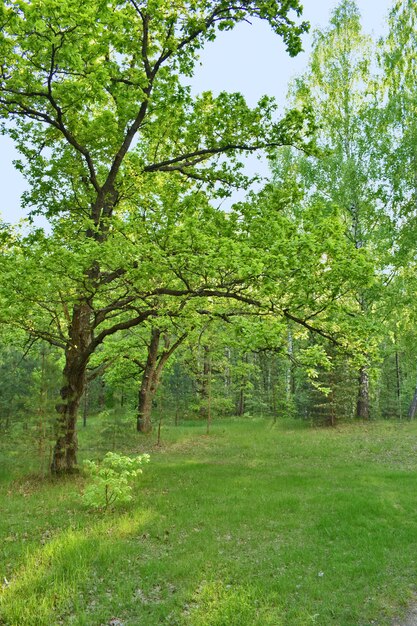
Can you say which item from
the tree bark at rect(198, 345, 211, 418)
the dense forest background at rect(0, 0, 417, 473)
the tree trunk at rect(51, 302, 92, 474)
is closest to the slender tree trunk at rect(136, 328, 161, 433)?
the dense forest background at rect(0, 0, 417, 473)

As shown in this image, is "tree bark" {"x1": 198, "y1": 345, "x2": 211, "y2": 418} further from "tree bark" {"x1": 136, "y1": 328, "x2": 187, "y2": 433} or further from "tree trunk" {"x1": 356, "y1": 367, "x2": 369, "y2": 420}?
"tree trunk" {"x1": 356, "y1": 367, "x2": 369, "y2": 420}

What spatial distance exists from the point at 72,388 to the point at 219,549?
7143mm

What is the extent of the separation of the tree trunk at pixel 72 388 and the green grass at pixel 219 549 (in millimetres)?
852

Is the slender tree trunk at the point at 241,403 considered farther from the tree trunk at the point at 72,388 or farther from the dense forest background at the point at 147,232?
the tree trunk at the point at 72,388

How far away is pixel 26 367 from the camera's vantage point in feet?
105

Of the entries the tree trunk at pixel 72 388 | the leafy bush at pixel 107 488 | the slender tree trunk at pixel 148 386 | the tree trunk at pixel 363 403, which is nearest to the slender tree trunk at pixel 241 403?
the tree trunk at pixel 363 403

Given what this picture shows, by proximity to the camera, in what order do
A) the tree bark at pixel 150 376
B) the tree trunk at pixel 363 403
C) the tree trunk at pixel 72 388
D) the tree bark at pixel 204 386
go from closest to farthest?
the tree trunk at pixel 72 388, the tree bark at pixel 150 376, the tree trunk at pixel 363 403, the tree bark at pixel 204 386

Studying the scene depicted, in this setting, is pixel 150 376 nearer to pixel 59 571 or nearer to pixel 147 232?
pixel 147 232

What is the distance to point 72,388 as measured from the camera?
43.7ft

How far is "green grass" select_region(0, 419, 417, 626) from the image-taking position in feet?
19.8

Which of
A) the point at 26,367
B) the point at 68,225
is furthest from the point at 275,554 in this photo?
the point at 26,367

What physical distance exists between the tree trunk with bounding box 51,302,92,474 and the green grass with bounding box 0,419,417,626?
2.80 feet

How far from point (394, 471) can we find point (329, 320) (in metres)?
5.98

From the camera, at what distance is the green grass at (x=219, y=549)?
6.03 metres
